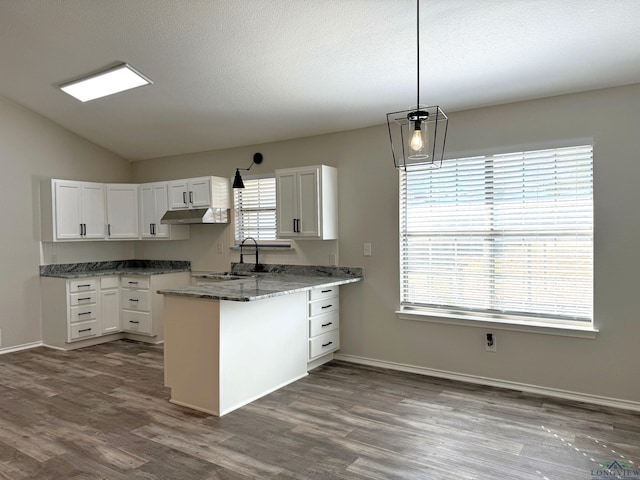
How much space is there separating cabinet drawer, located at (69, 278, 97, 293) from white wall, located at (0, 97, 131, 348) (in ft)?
1.74

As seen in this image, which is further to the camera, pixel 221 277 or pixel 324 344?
pixel 221 277

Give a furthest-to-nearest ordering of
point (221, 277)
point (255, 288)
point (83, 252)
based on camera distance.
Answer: point (83, 252) → point (221, 277) → point (255, 288)

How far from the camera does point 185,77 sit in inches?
161

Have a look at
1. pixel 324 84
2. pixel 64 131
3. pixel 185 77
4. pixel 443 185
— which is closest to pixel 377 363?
pixel 443 185

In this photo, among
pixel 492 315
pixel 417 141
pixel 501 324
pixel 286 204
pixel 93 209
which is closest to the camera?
pixel 417 141

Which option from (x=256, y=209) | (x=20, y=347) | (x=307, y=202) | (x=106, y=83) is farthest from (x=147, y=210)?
(x=307, y=202)

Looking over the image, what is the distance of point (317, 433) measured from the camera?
3029 millimetres

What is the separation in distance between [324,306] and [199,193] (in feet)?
6.84

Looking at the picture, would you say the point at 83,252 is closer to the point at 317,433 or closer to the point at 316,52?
the point at 316,52

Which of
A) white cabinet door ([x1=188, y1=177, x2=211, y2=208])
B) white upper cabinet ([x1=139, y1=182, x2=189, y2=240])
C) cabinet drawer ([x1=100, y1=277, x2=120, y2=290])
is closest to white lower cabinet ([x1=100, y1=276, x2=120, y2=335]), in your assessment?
cabinet drawer ([x1=100, y1=277, x2=120, y2=290])

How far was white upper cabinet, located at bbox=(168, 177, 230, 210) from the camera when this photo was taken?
17.6 ft

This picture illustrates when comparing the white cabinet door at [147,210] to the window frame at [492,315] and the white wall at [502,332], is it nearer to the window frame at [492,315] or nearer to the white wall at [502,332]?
the white wall at [502,332]

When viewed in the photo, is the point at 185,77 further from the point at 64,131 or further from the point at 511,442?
the point at 511,442

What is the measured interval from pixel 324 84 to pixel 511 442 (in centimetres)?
298
